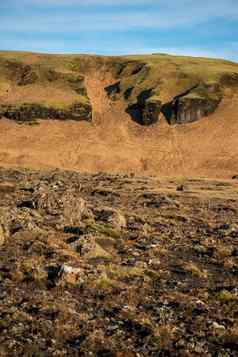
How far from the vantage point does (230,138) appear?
107 metres

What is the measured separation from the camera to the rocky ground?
15203 millimetres

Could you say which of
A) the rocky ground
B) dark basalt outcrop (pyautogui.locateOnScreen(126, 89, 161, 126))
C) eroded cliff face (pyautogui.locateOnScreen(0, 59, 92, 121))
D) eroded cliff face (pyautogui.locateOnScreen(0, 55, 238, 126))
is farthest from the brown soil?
the rocky ground

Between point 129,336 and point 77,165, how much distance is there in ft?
268

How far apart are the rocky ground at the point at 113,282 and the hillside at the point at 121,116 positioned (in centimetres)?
5877

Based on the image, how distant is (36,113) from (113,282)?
101 metres

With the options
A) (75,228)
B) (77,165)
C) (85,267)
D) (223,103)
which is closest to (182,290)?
(85,267)

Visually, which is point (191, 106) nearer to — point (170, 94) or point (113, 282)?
point (170, 94)

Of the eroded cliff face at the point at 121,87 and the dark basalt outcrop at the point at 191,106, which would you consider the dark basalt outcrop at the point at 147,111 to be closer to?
the eroded cliff face at the point at 121,87

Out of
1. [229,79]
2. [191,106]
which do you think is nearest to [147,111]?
[191,106]

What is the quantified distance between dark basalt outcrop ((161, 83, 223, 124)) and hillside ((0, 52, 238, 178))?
24 centimetres

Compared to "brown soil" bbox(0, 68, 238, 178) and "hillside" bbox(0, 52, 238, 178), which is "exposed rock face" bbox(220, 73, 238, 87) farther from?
"brown soil" bbox(0, 68, 238, 178)

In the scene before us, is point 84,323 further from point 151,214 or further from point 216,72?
point 216,72

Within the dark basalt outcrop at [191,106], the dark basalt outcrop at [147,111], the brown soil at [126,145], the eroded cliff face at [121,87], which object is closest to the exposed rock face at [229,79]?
the eroded cliff face at [121,87]

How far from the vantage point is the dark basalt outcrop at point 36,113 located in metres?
117
